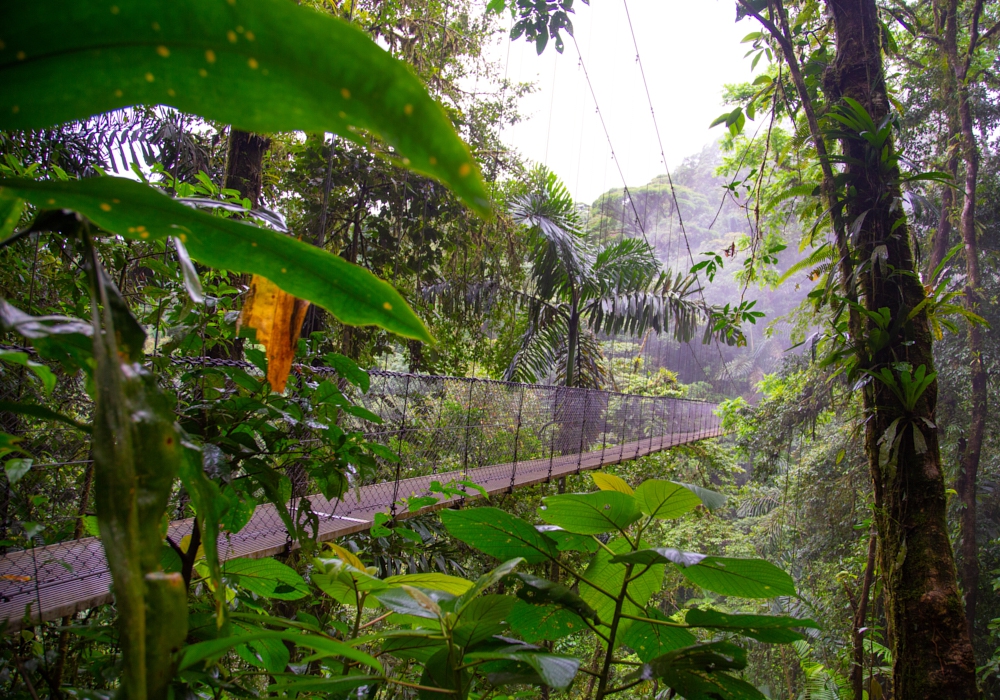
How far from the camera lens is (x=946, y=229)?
672 cm

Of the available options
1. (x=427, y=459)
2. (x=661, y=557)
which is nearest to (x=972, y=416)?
(x=427, y=459)

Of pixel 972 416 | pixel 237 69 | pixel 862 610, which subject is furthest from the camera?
pixel 972 416

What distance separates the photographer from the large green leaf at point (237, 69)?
18 centimetres

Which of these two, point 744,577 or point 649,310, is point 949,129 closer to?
point 649,310

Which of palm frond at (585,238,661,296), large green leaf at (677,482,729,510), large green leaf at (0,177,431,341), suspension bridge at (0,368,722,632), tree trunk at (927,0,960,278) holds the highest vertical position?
tree trunk at (927,0,960,278)

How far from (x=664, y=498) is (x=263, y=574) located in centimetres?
40

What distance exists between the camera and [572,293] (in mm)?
5336

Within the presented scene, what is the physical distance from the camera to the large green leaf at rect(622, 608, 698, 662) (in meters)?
0.44

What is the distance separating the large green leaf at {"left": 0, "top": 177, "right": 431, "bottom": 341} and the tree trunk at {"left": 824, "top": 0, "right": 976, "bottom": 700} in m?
1.62

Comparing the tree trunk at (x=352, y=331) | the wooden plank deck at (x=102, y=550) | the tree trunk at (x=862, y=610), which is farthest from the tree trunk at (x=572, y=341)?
the tree trunk at (x=862, y=610)

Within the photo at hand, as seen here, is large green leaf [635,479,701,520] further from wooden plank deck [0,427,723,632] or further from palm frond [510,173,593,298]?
palm frond [510,173,593,298]

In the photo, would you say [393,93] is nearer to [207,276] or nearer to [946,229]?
[207,276]

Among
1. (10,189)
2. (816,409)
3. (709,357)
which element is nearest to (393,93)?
(10,189)

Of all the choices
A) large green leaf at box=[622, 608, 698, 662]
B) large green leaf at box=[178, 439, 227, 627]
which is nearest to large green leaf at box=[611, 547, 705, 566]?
large green leaf at box=[622, 608, 698, 662]
